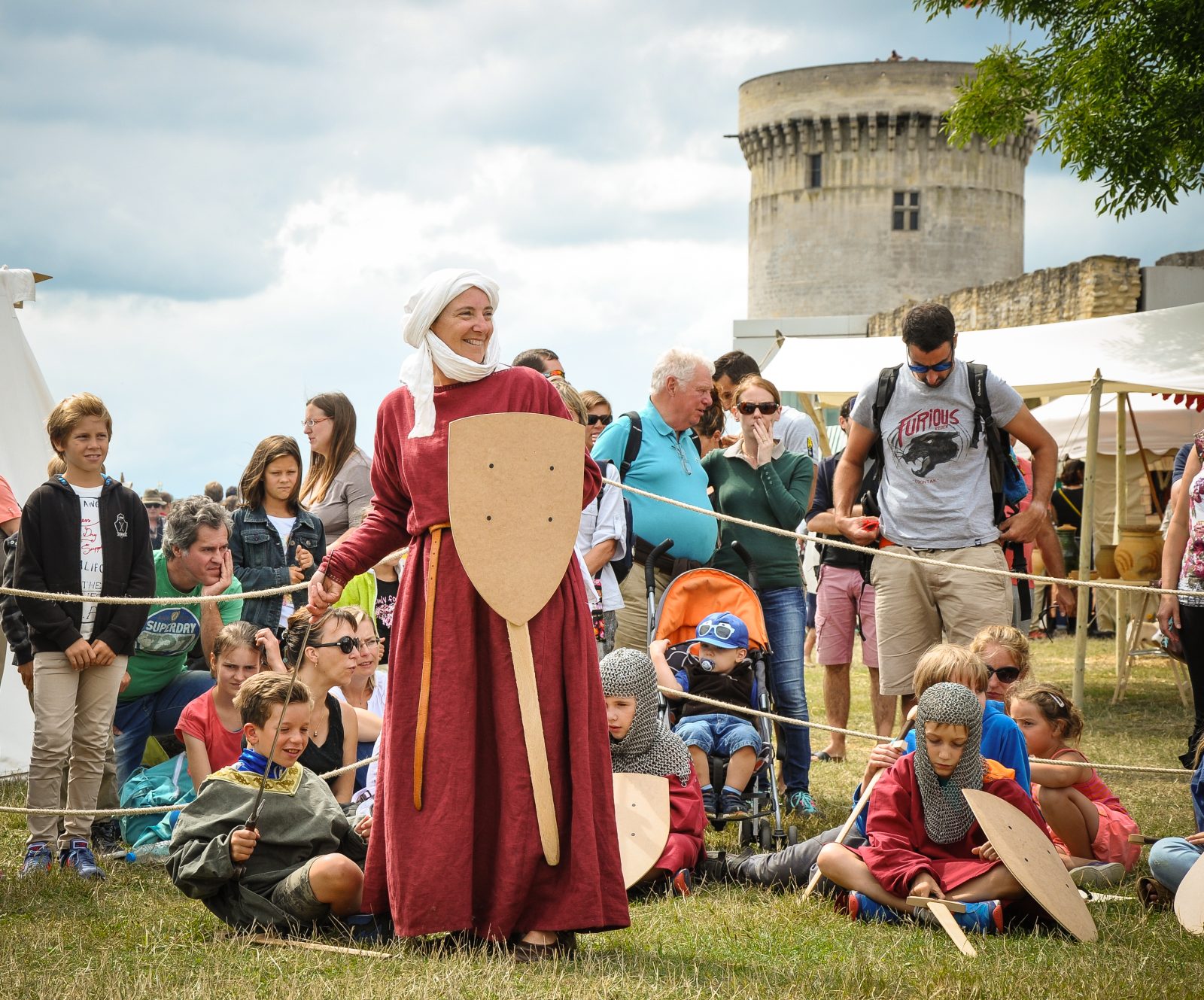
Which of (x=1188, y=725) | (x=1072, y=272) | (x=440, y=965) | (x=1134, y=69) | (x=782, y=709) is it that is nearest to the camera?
(x=440, y=965)

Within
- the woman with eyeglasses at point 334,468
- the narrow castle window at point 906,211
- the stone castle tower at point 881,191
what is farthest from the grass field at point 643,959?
the narrow castle window at point 906,211

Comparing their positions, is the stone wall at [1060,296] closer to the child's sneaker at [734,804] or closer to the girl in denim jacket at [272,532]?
the girl in denim jacket at [272,532]

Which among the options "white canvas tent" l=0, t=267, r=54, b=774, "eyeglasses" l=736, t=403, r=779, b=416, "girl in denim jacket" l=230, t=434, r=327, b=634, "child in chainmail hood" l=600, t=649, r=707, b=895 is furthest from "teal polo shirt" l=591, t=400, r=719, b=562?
"white canvas tent" l=0, t=267, r=54, b=774

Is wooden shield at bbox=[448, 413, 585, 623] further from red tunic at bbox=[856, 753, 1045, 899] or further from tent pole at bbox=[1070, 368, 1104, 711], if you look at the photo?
tent pole at bbox=[1070, 368, 1104, 711]

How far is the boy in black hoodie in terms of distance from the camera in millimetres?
4980

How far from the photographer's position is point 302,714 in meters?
4.13

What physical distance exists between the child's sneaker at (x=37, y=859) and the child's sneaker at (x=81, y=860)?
0.05 meters

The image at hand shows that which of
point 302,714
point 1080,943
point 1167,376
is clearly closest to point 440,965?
point 302,714

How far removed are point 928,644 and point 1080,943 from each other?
5.44ft

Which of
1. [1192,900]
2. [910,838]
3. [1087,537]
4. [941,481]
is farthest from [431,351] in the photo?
[1087,537]

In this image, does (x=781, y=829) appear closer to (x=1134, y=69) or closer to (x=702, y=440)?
(x=702, y=440)

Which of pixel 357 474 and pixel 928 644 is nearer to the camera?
pixel 928 644

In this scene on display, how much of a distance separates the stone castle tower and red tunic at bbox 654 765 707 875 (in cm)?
4036

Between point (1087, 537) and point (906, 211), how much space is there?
1510 inches
